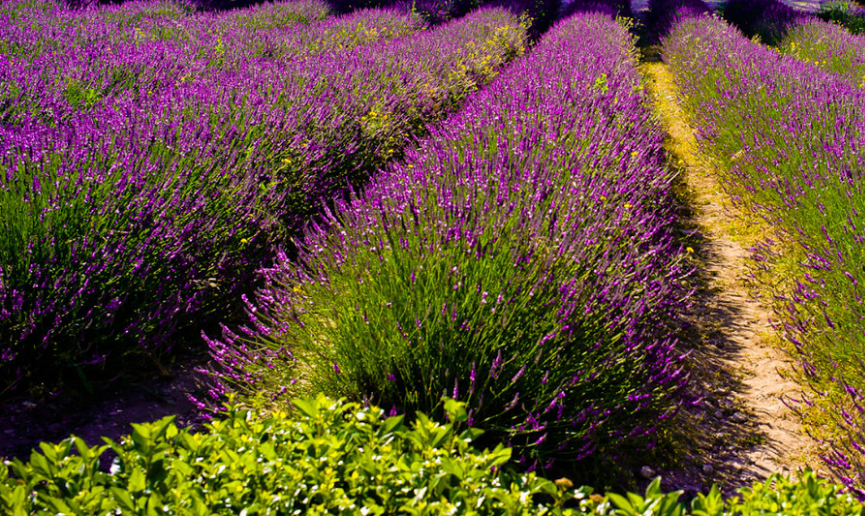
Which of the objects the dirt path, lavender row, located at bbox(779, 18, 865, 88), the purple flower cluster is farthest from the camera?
the purple flower cluster

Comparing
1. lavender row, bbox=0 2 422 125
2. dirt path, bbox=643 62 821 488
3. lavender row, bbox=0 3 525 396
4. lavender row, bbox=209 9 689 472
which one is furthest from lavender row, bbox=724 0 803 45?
lavender row, bbox=209 9 689 472

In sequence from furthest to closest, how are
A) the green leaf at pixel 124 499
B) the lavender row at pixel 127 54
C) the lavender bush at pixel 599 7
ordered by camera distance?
the lavender bush at pixel 599 7 < the lavender row at pixel 127 54 < the green leaf at pixel 124 499

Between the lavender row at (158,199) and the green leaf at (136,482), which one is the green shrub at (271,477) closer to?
the green leaf at (136,482)

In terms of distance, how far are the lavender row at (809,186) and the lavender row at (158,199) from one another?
2499mm

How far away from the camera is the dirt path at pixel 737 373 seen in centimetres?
229

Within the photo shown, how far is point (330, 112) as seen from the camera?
434 centimetres

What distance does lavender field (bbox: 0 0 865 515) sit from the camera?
4.20ft

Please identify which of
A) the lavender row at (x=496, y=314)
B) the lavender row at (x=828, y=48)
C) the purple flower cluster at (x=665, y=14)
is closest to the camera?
the lavender row at (x=496, y=314)

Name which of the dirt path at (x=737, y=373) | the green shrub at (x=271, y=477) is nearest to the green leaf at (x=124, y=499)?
the green shrub at (x=271, y=477)

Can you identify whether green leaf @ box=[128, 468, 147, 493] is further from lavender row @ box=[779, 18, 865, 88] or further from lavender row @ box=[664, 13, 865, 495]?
lavender row @ box=[779, 18, 865, 88]

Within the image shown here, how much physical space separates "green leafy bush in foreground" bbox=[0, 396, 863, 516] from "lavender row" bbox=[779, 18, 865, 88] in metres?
6.22

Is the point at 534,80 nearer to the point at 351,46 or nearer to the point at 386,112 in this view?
the point at 386,112

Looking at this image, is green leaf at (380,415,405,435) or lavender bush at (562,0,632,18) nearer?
green leaf at (380,415,405,435)

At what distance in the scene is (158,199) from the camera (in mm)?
2742
